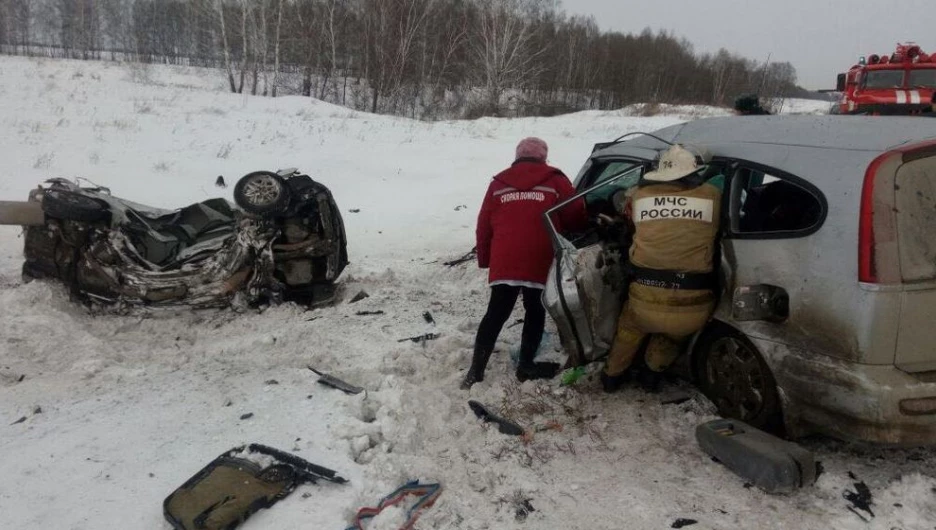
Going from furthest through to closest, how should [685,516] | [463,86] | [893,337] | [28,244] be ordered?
[463,86], [28,244], [685,516], [893,337]

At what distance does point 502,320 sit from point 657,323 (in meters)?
1.12

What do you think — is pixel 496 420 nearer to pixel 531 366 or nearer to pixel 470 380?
pixel 470 380

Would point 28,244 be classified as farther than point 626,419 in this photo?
Yes

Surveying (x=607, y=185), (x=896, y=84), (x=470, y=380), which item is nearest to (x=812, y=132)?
(x=607, y=185)

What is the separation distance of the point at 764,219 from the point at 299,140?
12.5 metres

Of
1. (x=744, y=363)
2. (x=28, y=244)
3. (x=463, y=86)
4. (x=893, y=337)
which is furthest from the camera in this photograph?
(x=463, y=86)

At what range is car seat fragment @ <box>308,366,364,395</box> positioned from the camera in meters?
3.69

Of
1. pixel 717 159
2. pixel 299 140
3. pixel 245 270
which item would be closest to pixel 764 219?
pixel 717 159

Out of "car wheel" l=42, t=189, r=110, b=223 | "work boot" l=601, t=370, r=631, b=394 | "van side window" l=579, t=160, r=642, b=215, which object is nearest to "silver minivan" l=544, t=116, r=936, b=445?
"work boot" l=601, t=370, r=631, b=394

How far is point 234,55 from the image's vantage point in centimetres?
3819

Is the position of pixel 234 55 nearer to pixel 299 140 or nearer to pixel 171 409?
pixel 299 140

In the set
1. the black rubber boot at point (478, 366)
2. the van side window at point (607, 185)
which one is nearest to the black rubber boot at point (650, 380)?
the black rubber boot at point (478, 366)

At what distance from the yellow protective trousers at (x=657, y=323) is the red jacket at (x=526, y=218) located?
0.67 meters

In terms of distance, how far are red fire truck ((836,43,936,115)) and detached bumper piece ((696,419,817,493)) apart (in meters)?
12.3
